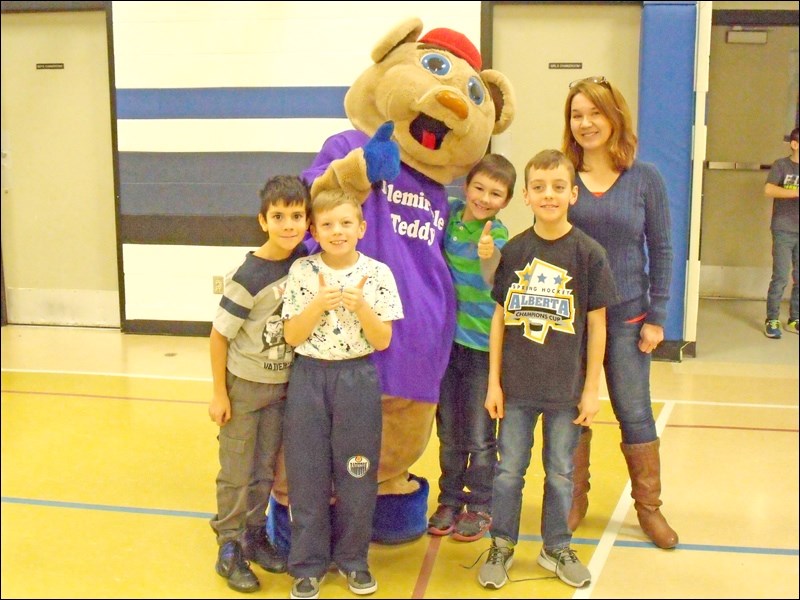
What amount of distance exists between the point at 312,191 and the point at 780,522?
191 centimetres

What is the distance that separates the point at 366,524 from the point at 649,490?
0.96 m

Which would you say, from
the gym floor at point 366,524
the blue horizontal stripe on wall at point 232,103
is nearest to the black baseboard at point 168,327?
the gym floor at point 366,524

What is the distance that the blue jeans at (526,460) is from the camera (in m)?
2.32

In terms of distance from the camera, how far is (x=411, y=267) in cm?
244

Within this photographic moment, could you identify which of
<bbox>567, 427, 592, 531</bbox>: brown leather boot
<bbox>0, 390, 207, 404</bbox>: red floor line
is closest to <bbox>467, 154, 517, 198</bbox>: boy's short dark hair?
<bbox>567, 427, 592, 531</bbox>: brown leather boot

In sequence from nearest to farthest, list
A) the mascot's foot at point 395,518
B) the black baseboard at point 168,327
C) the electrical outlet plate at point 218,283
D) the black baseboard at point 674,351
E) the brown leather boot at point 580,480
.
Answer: the mascot's foot at point 395,518, the brown leather boot at point 580,480, the black baseboard at point 674,351, the electrical outlet plate at point 218,283, the black baseboard at point 168,327

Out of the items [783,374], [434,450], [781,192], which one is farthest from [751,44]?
[434,450]

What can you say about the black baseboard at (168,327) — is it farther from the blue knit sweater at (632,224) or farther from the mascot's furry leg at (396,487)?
the blue knit sweater at (632,224)

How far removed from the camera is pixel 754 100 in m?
6.46

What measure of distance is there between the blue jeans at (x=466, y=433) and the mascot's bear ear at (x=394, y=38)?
0.95 metres

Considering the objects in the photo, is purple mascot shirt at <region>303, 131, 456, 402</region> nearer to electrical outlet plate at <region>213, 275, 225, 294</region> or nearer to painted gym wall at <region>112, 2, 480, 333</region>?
painted gym wall at <region>112, 2, 480, 333</region>

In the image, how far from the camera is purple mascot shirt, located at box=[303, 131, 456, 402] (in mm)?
2414

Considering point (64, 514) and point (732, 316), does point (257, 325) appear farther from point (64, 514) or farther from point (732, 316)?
point (732, 316)

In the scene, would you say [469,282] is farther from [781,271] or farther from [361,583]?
[781,271]
